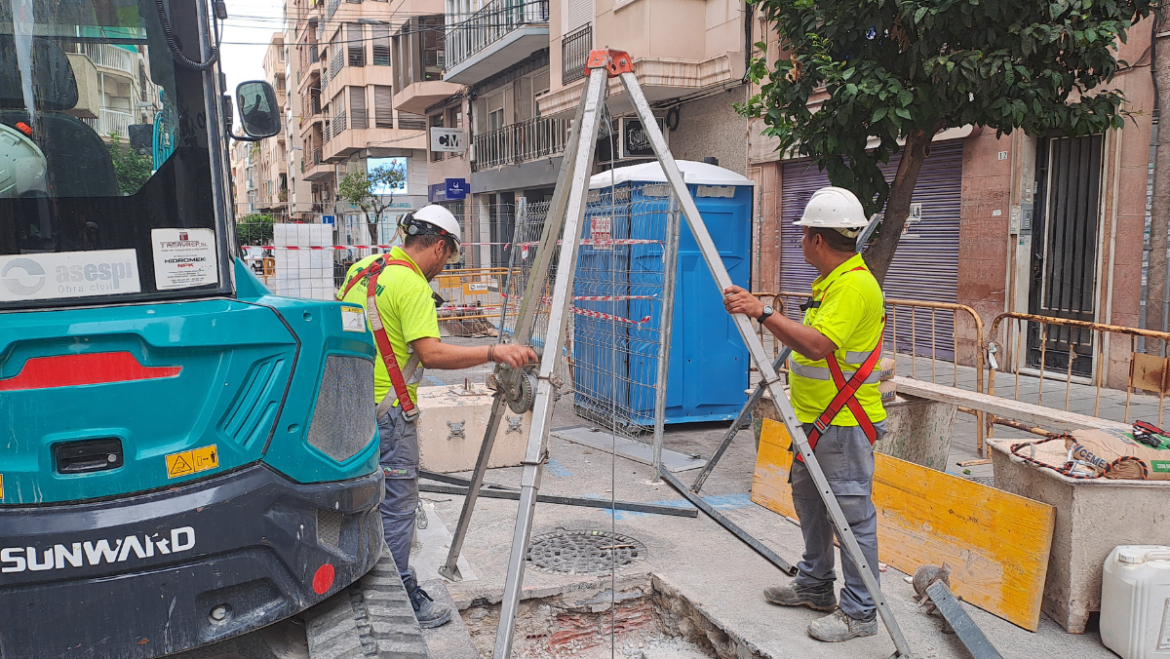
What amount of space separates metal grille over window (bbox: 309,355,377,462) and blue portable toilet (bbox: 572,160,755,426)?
442 centimetres

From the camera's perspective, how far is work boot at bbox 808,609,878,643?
3.63 metres

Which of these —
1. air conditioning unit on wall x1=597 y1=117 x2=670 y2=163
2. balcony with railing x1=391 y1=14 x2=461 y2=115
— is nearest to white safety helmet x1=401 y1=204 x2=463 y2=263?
air conditioning unit on wall x1=597 y1=117 x2=670 y2=163

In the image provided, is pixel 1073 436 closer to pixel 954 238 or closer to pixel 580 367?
pixel 580 367

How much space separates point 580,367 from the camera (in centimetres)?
823

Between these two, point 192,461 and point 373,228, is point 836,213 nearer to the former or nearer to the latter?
point 192,461

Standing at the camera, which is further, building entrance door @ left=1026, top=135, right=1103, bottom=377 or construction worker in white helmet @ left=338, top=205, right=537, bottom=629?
building entrance door @ left=1026, top=135, right=1103, bottom=377

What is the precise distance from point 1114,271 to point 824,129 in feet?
18.3

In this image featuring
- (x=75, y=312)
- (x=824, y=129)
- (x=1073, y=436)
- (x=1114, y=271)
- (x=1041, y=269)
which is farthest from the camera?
(x=1041, y=269)

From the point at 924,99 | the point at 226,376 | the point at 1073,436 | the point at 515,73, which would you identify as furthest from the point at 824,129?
the point at 515,73

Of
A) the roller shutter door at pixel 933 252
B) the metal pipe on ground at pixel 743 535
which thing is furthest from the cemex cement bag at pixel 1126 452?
the roller shutter door at pixel 933 252

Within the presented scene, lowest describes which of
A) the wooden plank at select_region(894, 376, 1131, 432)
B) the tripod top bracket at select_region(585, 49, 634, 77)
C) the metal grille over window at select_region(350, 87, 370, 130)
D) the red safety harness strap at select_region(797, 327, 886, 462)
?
the wooden plank at select_region(894, 376, 1131, 432)

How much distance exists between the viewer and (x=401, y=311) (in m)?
3.66

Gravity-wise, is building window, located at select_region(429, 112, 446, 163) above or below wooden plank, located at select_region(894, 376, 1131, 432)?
above

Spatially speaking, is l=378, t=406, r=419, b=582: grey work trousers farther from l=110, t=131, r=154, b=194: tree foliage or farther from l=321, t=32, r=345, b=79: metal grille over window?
l=321, t=32, r=345, b=79: metal grille over window
